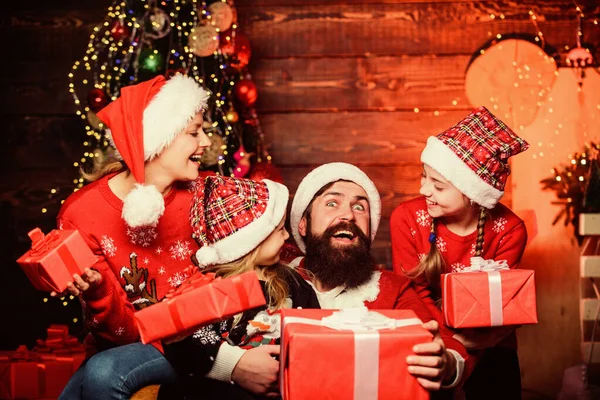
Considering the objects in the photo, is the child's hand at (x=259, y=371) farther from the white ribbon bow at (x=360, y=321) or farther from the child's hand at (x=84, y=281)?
the child's hand at (x=84, y=281)

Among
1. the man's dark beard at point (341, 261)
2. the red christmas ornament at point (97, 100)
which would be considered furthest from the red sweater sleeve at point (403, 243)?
the red christmas ornament at point (97, 100)

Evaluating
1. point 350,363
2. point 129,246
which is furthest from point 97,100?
point 350,363

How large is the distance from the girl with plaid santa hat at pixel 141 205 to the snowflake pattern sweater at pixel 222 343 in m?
0.22

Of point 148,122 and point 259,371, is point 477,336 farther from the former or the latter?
point 148,122

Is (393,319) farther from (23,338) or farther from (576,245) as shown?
(23,338)

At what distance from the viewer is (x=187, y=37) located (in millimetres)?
3904

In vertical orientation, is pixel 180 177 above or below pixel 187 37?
below

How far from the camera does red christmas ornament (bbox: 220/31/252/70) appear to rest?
3918mm

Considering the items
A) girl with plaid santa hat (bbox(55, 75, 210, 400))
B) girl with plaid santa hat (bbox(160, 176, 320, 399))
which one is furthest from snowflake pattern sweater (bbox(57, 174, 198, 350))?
girl with plaid santa hat (bbox(160, 176, 320, 399))

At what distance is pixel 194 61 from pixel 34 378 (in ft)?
5.60

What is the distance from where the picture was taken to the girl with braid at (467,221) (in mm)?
3068

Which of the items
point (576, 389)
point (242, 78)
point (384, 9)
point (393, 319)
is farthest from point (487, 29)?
point (393, 319)

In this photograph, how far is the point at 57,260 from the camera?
2402 mm

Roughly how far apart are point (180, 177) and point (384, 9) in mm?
2045
